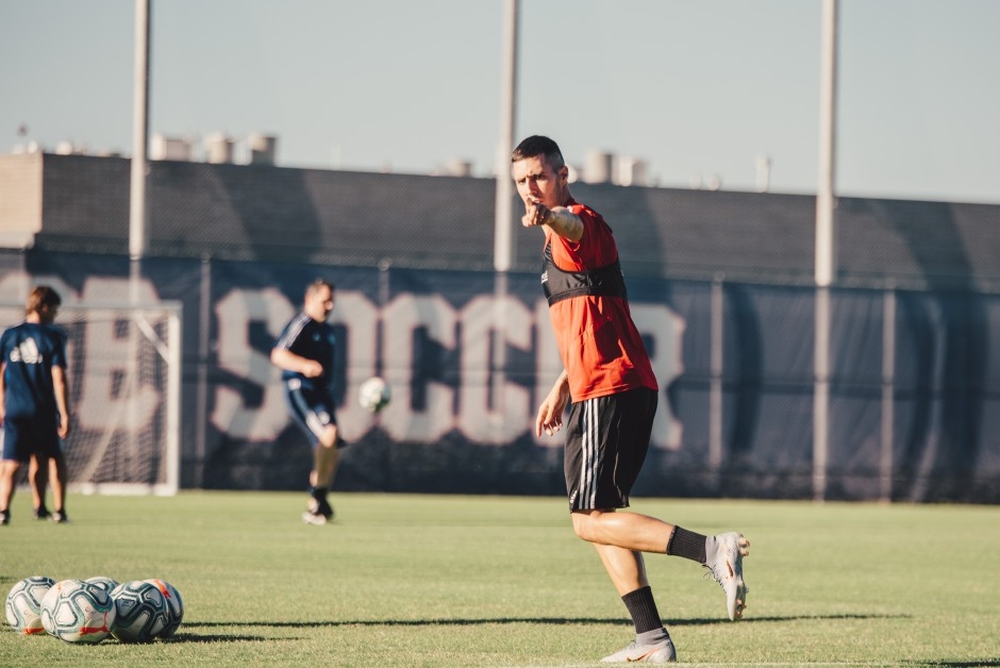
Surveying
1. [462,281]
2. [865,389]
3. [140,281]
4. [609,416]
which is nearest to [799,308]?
[865,389]

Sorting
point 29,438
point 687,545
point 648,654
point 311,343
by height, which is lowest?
point 648,654

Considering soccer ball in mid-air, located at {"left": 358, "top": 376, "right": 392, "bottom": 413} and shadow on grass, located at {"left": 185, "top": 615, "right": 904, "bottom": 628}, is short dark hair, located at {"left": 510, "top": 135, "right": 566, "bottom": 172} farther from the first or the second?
soccer ball in mid-air, located at {"left": 358, "top": 376, "right": 392, "bottom": 413}

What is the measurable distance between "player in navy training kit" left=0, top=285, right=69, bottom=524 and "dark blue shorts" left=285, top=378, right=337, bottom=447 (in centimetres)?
234

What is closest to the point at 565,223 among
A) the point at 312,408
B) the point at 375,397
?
the point at 312,408

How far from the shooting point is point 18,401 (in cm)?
1416

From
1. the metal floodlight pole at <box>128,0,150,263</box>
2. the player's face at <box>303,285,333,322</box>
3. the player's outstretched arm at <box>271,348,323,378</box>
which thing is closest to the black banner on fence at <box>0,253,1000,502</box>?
the metal floodlight pole at <box>128,0,150,263</box>

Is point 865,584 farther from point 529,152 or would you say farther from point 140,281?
point 140,281

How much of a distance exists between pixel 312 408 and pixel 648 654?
9.11 meters

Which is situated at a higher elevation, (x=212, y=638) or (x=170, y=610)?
(x=170, y=610)

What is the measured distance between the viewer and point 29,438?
1418cm

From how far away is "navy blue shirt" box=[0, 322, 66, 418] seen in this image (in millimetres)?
14047

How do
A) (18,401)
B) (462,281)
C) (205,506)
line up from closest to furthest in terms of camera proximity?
(18,401) < (205,506) < (462,281)

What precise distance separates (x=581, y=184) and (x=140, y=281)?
915 inches

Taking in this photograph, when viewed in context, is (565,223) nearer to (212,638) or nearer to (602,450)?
(602,450)
